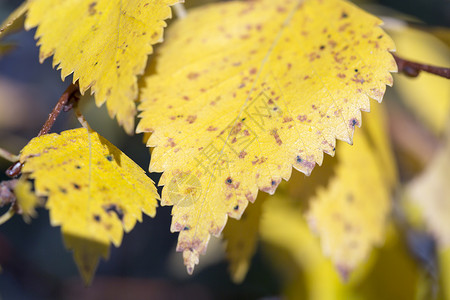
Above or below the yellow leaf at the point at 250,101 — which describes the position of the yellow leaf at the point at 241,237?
below

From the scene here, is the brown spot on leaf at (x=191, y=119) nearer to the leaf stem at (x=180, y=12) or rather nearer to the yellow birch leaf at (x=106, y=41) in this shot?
the yellow birch leaf at (x=106, y=41)

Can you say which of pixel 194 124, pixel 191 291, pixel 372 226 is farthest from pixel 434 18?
pixel 194 124

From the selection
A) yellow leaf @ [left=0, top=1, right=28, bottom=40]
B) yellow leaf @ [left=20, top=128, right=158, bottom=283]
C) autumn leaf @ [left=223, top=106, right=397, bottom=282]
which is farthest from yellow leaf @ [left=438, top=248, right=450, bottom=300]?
yellow leaf @ [left=0, top=1, right=28, bottom=40]

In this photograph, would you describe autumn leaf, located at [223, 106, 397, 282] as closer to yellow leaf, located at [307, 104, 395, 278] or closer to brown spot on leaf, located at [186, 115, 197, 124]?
yellow leaf, located at [307, 104, 395, 278]

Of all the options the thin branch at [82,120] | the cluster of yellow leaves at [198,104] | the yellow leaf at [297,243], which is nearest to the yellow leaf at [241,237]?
the cluster of yellow leaves at [198,104]

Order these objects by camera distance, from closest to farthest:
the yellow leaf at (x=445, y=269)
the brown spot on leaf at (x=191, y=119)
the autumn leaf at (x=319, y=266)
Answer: the brown spot on leaf at (x=191, y=119)
the yellow leaf at (x=445, y=269)
the autumn leaf at (x=319, y=266)

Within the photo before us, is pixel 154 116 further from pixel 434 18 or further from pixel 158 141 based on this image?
pixel 434 18
